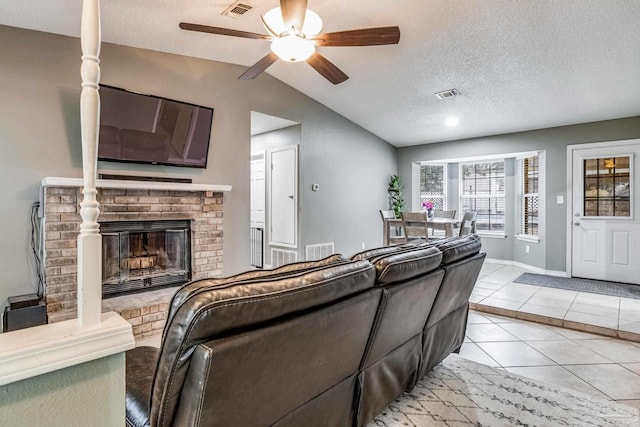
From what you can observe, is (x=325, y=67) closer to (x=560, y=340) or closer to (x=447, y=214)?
(x=560, y=340)

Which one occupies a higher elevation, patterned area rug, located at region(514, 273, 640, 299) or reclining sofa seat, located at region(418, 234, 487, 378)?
reclining sofa seat, located at region(418, 234, 487, 378)

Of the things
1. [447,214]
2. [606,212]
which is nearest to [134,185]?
[447,214]

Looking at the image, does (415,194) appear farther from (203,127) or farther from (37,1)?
(37,1)

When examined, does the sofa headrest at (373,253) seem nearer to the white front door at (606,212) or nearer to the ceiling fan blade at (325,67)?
the ceiling fan blade at (325,67)

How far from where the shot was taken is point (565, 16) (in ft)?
9.75

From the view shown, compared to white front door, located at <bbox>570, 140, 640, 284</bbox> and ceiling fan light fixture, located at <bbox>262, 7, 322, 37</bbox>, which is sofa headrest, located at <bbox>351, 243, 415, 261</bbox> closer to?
ceiling fan light fixture, located at <bbox>262, 7, 322, 37</bbox>

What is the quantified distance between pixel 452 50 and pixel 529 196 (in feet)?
11.9

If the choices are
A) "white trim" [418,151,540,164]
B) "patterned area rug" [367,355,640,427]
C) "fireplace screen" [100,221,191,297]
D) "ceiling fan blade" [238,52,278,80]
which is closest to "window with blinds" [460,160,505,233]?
"white trim" [418,151,540,164]

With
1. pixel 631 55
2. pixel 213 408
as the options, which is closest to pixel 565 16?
pixel 631 55

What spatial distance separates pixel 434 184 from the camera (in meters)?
7.24

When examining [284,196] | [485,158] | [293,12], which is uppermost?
[293,12]

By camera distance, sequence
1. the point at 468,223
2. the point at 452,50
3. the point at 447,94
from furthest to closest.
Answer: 1. the point at 468,223
2. the point at 447,94
3. the point at 452,50

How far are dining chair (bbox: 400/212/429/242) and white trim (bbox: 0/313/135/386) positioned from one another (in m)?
4.32

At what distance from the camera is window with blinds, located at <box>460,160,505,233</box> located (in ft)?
21.7
